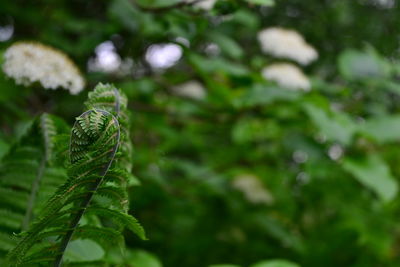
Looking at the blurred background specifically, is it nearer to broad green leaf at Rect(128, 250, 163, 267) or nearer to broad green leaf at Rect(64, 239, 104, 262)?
broad green leaf at Rect(128, 250, 163, 267)

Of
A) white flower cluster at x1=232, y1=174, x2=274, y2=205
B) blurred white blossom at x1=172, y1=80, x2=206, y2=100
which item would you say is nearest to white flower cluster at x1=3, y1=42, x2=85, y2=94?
blurred white blossom at x1=172, y1=80, x2=206, y2=100

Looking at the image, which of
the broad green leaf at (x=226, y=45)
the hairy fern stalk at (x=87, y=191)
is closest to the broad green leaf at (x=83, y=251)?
the hairy fern stalk at (x=87, y=191)

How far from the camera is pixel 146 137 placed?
254 cm

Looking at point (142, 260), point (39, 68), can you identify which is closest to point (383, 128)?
point (142, 260)

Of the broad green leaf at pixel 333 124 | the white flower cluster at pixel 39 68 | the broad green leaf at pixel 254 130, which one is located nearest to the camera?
the white flower cluster at pixel 39 68

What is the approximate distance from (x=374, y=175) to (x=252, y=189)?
0.72 metres

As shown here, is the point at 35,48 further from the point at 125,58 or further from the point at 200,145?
the point at 200,145

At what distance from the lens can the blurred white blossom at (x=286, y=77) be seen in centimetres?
219

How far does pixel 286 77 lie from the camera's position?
2.20 metres

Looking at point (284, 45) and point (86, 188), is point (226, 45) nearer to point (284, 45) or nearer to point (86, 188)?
point (284, 45)

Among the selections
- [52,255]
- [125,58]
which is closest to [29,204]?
[52,255]

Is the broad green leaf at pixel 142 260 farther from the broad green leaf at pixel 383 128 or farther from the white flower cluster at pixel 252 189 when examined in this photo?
the white flower cluster at pixel 252 189

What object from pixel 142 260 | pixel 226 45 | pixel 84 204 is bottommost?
pixel 84 204

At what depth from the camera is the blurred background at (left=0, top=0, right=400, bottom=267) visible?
1996mm
